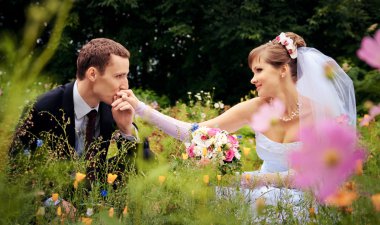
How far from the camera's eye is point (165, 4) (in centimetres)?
1002

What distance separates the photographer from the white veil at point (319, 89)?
9.45ft

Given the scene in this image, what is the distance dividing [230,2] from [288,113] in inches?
286

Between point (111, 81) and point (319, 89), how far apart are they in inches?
51.0

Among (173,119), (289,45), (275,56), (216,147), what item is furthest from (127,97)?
(289,45)

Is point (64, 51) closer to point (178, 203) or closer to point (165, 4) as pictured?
point (165, 4)

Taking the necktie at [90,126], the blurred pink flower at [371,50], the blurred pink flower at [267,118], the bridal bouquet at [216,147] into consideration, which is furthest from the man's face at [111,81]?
the blurred pink flower at [371,50]

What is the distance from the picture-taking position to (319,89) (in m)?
2.96

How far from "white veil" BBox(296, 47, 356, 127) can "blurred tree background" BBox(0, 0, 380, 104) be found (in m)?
5.92

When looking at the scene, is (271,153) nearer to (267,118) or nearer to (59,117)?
(59,117)

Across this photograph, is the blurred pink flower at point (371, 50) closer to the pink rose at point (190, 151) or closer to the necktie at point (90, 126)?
the pink rose at point (190, 151)

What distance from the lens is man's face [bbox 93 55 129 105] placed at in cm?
275

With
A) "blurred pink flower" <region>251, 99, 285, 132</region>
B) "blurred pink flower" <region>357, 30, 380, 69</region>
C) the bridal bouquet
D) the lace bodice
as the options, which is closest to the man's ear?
the bridal bouquet

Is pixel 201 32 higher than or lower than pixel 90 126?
higher

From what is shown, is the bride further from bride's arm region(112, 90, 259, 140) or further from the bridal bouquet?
the bridal bouquet
